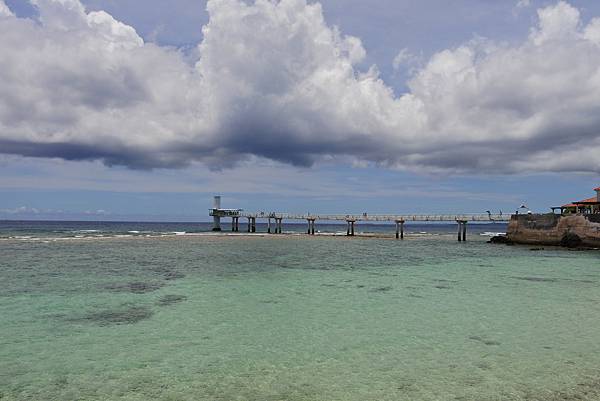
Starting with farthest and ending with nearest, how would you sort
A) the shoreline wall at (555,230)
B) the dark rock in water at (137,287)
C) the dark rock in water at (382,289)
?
the shoreline wall at (555,230), the dark rock in water at (382,289), the dark rock in water at (137,287)

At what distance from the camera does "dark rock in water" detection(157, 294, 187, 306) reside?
18.5m

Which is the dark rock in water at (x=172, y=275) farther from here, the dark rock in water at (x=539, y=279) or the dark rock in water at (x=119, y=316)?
the dark rock in water at (x=539, y=279)

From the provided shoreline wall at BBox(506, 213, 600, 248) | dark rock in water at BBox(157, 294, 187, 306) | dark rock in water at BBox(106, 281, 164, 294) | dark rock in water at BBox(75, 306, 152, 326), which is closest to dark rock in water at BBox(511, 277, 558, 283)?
dark rock in water at BBox(157, 294, 187, 306)

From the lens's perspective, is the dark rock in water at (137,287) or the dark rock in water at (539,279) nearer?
the dark rock in water at (137,287)

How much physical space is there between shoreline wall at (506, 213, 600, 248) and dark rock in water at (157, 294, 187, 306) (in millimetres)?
54378

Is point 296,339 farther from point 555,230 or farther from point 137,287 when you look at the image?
point 555,230

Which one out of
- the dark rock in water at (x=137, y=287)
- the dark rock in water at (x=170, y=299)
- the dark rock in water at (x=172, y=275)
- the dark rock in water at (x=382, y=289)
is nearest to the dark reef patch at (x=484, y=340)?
the dark rock in water at (x=382, y=289)

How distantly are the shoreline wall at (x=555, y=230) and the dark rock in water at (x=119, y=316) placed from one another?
5689cm

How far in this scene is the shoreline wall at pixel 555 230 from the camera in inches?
2178

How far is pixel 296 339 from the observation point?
13148mm

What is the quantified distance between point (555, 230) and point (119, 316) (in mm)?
61784

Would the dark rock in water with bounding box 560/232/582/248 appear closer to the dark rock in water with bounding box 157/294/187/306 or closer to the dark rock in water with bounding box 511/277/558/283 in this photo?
the dark rock in water with bounding box 511/277/558/283

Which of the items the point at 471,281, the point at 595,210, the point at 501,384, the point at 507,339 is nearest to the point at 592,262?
the point at 471,281

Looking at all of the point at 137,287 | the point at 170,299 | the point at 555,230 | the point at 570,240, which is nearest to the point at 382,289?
the point at 170,299
